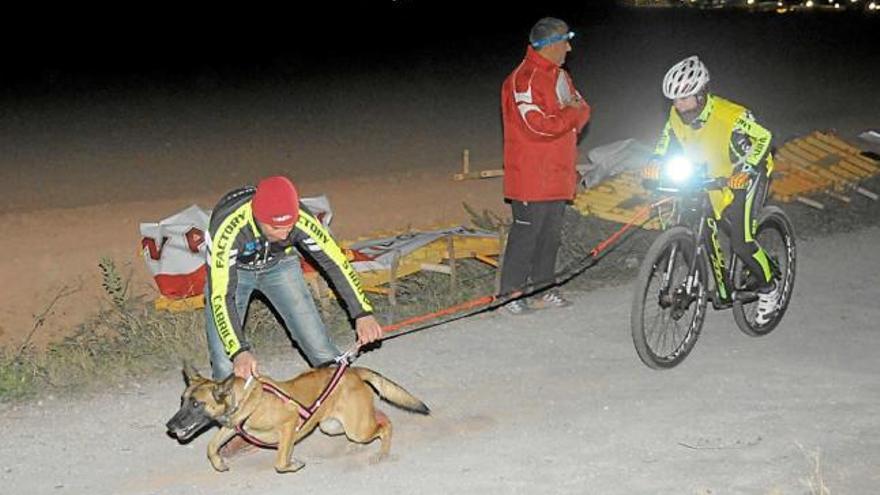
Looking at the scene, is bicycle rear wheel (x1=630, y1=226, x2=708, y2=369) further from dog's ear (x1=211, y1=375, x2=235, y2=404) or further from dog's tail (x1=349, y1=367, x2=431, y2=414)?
dog's ear (x1=211, y1=375, x2=235, y2=404)

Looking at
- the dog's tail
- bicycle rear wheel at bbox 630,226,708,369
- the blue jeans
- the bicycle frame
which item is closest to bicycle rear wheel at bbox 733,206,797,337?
the bicycle frame

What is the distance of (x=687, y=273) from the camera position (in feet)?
27.0

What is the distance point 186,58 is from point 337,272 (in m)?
26.3

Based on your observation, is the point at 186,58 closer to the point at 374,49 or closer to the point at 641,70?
the point at 374,49

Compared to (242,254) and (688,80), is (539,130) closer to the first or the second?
(688,80)

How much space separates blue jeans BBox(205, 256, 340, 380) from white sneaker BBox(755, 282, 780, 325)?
3606mm

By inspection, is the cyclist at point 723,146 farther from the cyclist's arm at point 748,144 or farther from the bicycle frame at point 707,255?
the bicycle frame at point 707,255

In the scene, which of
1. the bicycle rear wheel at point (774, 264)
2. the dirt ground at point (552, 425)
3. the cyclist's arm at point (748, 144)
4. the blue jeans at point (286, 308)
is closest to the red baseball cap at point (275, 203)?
Answer: the blue jeans at point (286, 308)

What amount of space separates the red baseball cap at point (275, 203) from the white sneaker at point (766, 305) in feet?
14.0

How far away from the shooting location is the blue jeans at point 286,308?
6.49 metres

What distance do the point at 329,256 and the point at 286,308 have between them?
0.49 metres

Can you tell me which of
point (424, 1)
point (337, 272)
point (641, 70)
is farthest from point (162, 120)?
point (424, 1)

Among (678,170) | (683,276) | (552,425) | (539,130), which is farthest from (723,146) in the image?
(552,425)

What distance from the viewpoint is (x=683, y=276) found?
27.2 feet
